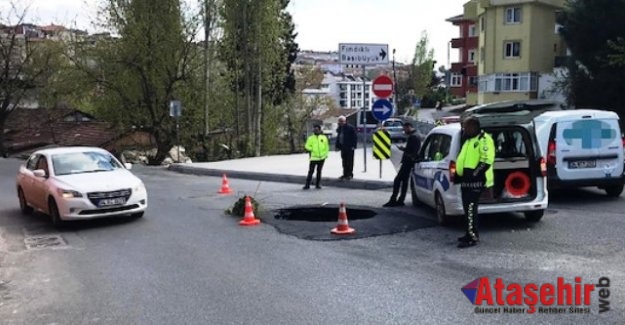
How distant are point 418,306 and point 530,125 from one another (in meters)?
5.64

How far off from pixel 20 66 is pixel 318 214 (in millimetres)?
40411

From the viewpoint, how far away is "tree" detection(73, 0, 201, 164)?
30719 mm

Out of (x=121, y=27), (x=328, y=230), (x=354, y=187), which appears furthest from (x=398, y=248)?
(x=121, y=27)

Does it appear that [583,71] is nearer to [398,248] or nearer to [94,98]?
[94,98]

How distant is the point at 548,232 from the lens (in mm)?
9195

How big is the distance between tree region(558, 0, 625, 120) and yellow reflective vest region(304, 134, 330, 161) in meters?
23.1

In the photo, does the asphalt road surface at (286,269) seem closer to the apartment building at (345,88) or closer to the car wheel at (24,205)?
the car wheel at (24,205)

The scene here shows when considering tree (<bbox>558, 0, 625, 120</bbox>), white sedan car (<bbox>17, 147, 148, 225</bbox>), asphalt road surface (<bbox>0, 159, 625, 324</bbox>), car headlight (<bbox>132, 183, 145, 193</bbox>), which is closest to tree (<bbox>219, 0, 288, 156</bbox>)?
tree (<bbox>558, 0, 625, 120</bbox>)

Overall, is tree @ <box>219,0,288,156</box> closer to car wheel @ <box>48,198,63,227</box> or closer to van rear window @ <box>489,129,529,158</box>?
car wheel @ <box>48,198,63,227</box>

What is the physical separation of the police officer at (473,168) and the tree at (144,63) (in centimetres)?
2495

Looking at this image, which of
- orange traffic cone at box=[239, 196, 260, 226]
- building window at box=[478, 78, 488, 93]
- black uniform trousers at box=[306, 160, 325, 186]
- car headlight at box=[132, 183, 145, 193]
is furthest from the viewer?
building window at box=[478, 78, 488, 93]

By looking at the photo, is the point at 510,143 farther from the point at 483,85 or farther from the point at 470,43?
the point at 470,43

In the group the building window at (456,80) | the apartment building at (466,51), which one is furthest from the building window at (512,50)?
the building window at (456,80)

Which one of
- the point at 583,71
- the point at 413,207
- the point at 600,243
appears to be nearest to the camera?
the point at 600,243
